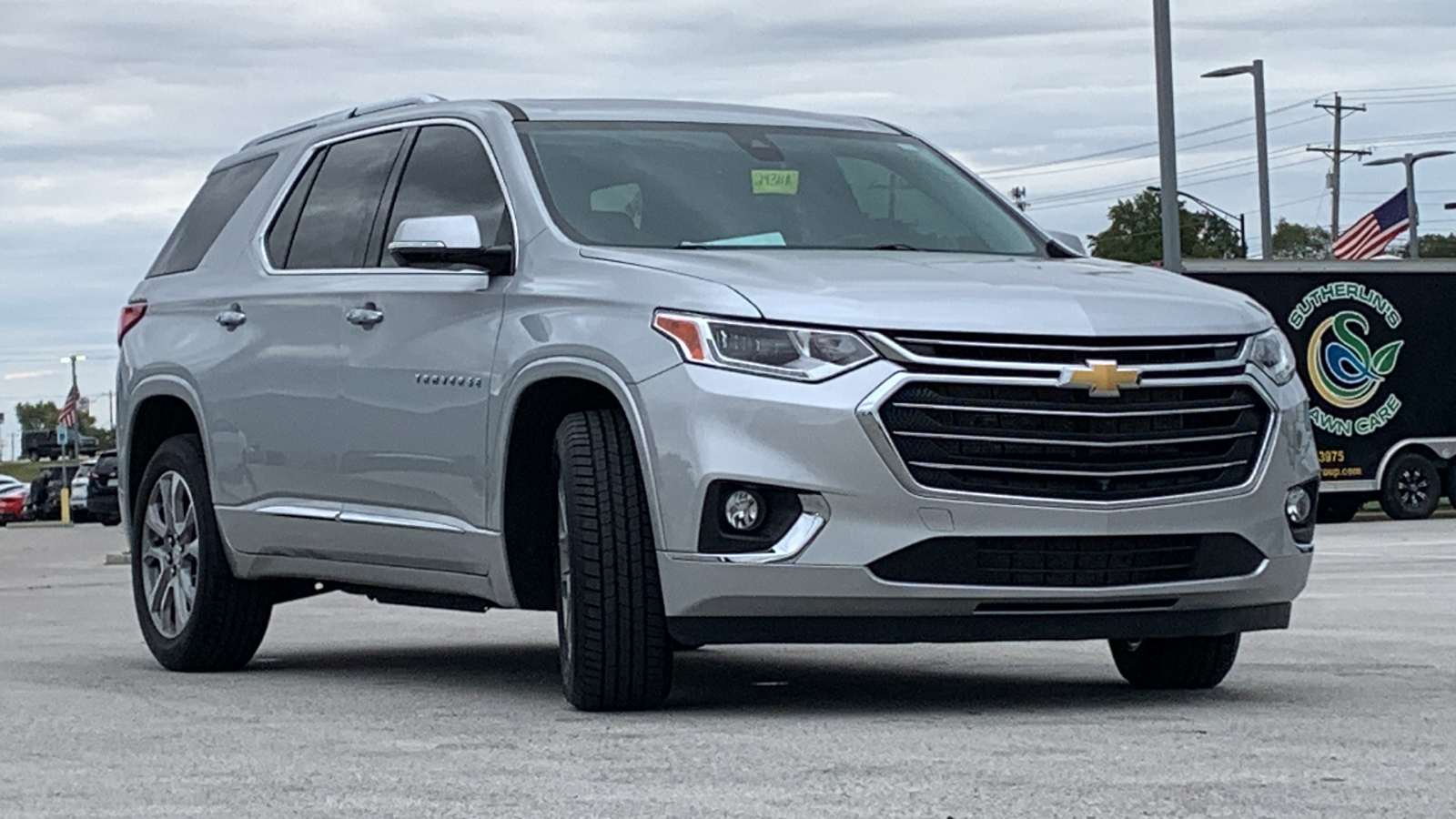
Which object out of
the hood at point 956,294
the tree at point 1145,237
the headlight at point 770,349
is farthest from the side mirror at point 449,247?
the tree at point 1145,237

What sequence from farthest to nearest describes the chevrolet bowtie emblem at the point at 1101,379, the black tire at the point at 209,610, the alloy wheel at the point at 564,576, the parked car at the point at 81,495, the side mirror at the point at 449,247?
1. the parked car at the point at 81,495
2. the black tire at the point at 209,610
3. the side mirror at the point at 449,247
4. the alloy wheel at the point at 564,576
5. the chevrolet bowtie emblem at the point at 1101,379

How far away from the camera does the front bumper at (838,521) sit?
642cm

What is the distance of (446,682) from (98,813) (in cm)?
328

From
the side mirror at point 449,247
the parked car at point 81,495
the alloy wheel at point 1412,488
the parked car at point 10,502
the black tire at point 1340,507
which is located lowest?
the parked car at point 10,502

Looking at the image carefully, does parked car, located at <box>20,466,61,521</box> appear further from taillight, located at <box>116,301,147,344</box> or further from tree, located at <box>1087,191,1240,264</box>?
taillight, located at <box>116,301,147,344</box>

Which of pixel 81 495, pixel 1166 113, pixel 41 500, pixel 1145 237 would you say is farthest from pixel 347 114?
pixel 1145 237

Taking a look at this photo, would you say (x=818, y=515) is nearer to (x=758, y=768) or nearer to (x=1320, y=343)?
(x=758, y=768)

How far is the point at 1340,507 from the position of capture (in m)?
31.0

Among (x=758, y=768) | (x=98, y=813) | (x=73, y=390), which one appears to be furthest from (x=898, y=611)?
(x=73, y=390)

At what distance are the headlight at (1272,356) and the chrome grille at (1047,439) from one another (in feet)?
1.02

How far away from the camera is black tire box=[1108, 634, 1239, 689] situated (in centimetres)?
751

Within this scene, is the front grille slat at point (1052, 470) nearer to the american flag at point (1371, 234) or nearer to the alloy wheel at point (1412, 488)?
the alloy wheel at point (1412, 488)

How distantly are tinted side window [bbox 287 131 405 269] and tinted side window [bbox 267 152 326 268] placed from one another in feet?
0.11

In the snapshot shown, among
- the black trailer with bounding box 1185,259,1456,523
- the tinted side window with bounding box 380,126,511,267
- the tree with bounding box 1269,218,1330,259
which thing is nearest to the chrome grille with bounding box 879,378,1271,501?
the tinted side window with bounding box 380,126,511,267
